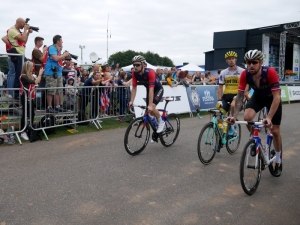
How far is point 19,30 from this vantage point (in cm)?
879

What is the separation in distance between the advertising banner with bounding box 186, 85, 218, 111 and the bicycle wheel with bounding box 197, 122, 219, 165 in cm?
714

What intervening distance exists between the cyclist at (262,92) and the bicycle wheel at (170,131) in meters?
2.43

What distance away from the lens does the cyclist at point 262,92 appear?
4707 millimetres

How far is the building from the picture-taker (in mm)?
31859

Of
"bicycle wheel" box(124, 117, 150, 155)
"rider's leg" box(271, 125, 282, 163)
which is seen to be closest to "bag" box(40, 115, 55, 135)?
"bicycle wheel" box(124, 117, 150, 155)

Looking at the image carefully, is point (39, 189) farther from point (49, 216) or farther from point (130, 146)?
point (130, 146)

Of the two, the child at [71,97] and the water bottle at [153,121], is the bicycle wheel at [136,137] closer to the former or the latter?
the water bottle at [153,121]

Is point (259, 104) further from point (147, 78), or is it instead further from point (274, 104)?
point (147, 78)

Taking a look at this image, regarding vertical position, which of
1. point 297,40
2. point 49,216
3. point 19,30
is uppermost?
point 297,40

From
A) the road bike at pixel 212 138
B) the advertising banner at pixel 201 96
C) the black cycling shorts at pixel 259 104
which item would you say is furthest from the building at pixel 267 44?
the black cycling shorts at pixel 259 104

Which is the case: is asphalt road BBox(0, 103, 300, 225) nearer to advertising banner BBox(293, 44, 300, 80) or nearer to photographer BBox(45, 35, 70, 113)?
photographer BBox(45, 35, 70, 113)

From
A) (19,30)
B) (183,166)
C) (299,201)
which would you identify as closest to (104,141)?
(183,166)

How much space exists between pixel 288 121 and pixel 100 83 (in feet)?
23.4

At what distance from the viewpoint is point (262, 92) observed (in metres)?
5.06
